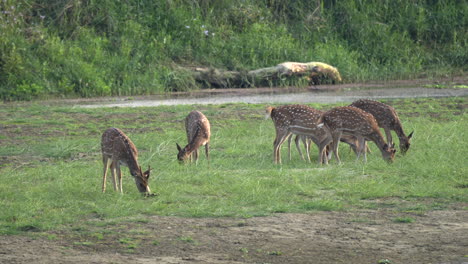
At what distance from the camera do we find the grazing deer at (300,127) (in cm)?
1255

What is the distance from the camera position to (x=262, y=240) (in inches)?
305

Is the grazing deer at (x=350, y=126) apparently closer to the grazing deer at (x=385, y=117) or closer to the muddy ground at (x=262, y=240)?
the grazing deer at (x=385, y=117)

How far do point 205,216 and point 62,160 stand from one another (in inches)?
173

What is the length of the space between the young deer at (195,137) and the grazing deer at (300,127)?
112 cm

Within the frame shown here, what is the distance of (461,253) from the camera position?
7.28 metres

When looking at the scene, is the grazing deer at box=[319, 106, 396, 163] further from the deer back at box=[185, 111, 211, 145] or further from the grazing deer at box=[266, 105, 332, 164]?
the deer back at box=[185, 111, 211, 145]

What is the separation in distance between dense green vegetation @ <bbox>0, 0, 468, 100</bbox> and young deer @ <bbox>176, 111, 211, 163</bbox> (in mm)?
8507

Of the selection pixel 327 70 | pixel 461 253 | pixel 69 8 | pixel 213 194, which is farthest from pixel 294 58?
pixel 461 253

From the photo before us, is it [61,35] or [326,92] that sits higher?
[61,35]

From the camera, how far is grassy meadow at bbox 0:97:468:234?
8.98 m

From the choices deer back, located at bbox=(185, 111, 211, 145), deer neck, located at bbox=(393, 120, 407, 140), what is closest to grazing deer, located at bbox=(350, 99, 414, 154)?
deer neck, located at bbox=(393, 120, 407, 140)

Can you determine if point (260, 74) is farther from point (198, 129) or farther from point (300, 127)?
point (198, 129)

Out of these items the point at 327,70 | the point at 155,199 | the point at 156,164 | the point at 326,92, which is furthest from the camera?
the point at 327,70

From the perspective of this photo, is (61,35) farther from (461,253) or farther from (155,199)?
(461,253)
